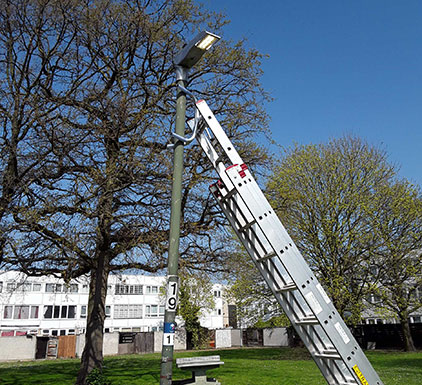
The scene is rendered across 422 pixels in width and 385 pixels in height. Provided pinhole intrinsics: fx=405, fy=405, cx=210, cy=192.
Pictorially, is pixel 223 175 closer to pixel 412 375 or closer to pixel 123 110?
pixel 123 110

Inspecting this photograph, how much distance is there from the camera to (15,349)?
107 feet

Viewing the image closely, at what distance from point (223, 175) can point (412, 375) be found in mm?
14587

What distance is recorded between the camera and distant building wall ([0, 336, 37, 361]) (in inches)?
1276

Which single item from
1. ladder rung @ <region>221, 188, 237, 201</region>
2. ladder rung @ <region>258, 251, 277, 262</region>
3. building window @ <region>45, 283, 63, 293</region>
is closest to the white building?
building window @ <region>45, 283, 63, 293</region>

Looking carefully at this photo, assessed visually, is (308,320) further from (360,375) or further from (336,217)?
(336,217)

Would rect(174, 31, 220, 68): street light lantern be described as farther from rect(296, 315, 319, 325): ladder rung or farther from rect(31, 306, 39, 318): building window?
rect(31, 306, 39, 318): building window

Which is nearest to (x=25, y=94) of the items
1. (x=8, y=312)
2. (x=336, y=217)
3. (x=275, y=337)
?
(x=336, y=217)

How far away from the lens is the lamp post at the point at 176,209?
16.8ft

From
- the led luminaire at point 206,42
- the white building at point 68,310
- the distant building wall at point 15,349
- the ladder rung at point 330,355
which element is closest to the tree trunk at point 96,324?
the led luminaire at point 206,42

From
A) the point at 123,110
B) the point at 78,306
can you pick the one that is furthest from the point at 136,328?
the point at 123,110

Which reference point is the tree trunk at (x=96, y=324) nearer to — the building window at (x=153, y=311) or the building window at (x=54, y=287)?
the building window at (x=54, y=287)

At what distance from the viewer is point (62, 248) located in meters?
11.0

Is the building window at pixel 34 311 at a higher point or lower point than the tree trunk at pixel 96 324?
higher

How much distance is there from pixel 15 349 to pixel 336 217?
1068 inches
